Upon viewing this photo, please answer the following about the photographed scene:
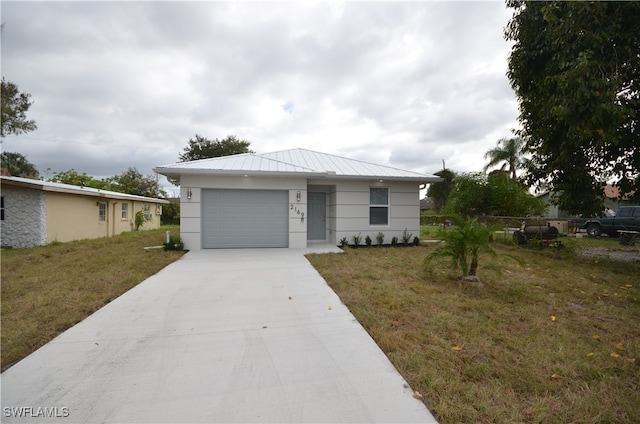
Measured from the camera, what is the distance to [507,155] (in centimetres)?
2331

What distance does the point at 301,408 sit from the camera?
82.7 inches

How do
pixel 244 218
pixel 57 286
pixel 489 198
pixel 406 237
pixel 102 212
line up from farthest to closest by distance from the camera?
pixel 102 212 < pixel 489 198 < pixel 406 237 < pixel 244 218 < pixel 57 286

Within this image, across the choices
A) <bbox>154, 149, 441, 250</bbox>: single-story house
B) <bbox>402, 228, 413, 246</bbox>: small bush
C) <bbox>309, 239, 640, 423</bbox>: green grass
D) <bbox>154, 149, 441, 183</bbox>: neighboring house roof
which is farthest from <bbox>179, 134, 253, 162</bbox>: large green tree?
<bbox>309, 239, 640, 423</bbox>: green grass

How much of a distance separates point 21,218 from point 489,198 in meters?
20.4

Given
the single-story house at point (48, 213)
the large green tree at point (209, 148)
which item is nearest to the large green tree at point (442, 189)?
the large green tree at point (209, 148)

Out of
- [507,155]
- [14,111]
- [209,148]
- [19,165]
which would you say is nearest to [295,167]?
[14,111]

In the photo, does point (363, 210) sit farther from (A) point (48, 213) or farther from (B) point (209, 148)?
(B) point (209, 148)

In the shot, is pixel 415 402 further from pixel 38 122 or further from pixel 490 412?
pixel 38 122

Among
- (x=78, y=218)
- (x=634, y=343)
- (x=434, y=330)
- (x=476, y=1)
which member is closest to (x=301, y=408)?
(x=434, y=330)

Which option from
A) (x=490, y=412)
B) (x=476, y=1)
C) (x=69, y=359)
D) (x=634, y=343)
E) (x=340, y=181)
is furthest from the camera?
(x=340, y=181)

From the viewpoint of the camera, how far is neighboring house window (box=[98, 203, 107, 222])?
1485cm

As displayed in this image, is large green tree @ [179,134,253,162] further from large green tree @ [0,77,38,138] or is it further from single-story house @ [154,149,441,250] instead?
single-story house @ [154,149,441,250]

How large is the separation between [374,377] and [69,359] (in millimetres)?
2979

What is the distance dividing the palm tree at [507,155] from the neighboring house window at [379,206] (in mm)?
17741
